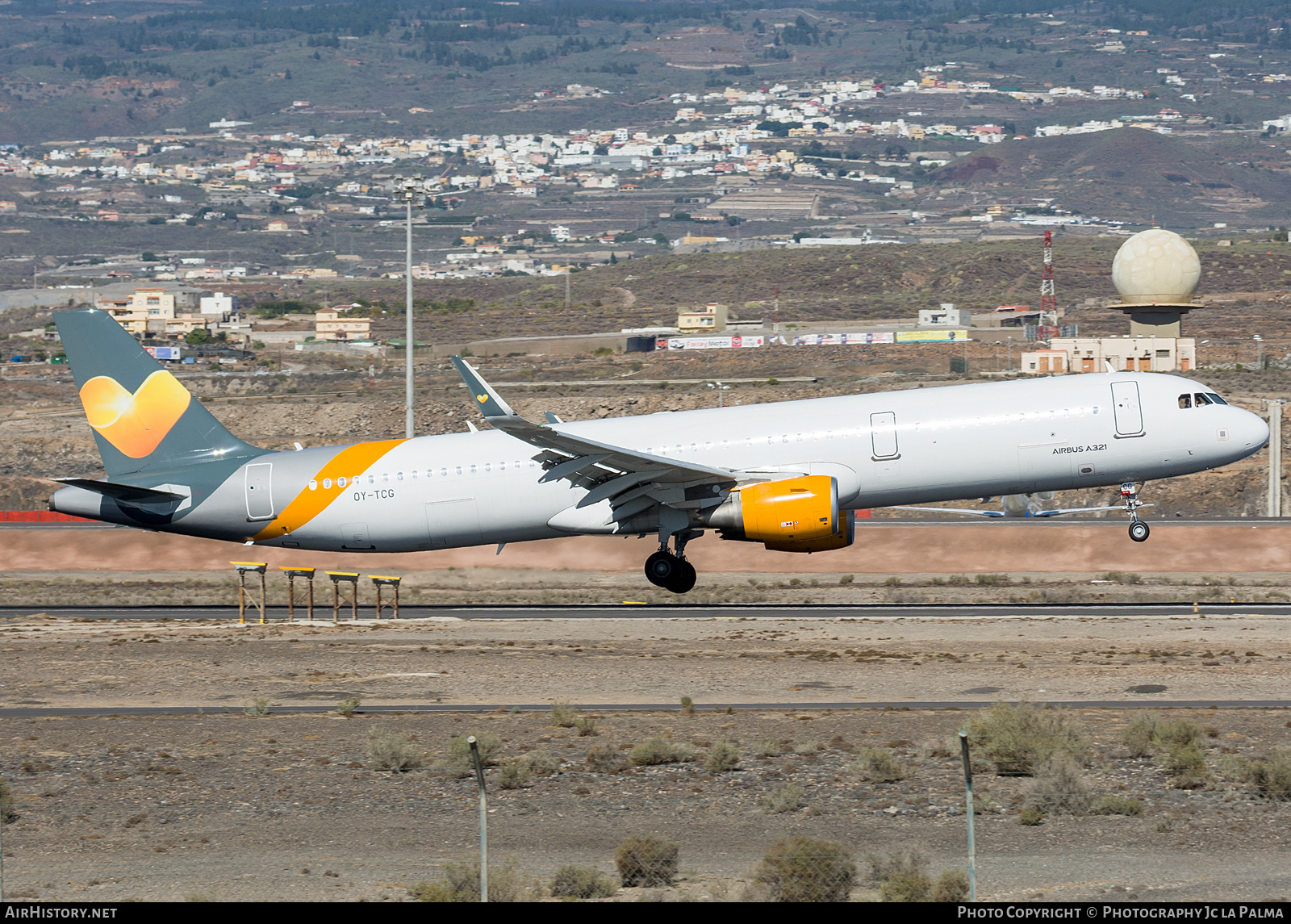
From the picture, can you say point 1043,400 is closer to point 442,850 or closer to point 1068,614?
point 1068,614

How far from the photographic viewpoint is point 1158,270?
102 meters

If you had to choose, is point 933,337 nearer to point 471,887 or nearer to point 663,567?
point 663,567

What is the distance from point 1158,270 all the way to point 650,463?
76.0 meters

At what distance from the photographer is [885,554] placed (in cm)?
5778

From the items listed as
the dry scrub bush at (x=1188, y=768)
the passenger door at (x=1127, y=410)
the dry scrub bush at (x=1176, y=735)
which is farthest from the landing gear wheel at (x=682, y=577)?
the dry scrub bush at (x=1188, y=768)

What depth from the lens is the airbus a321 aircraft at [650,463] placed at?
117ft

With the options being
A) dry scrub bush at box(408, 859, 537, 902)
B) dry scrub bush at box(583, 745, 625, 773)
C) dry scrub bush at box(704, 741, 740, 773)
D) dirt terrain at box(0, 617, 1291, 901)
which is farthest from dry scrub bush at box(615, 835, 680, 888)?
dry scrub bush at box(583, 745, 625, 773)

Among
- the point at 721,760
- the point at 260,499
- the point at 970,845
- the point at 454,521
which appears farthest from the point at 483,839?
the point at 260,499

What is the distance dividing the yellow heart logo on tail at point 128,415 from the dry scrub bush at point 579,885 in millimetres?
25719

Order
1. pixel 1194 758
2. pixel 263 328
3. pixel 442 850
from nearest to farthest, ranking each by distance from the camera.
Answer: pixel 442 850
pixel 1194 758
pixel 263 328

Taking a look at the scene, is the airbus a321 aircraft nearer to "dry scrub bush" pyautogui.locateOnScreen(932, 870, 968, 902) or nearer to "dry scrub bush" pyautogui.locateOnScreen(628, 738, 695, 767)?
"dry scrub bush" pyautogui.locateOnScreen(628, 738, 695, 767)
